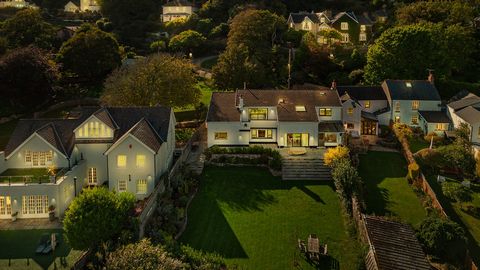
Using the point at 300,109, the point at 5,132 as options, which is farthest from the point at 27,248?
the point at 5,132

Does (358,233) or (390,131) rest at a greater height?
(390,131)

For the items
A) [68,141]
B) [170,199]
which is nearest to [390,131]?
[170,199]

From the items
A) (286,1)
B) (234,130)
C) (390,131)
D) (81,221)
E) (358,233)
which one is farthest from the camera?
(286,1)

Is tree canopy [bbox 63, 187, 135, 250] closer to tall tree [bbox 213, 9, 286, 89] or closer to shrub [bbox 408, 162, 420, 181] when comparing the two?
shrub [bbox 408, 162, 420, 181]

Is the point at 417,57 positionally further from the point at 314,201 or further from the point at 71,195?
the point at 71,195

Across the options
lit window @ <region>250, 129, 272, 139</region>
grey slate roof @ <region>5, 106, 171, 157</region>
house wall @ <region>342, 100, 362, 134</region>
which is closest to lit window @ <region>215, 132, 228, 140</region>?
lit window @ <region>250, 129, 272, 139</region>

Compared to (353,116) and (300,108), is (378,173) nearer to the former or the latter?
(300,108)
